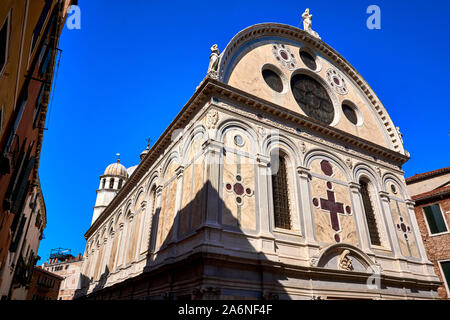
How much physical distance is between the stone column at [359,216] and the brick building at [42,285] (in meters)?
39.6

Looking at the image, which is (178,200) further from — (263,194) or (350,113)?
(350,113)

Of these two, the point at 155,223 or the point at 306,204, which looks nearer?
the point at 306,204

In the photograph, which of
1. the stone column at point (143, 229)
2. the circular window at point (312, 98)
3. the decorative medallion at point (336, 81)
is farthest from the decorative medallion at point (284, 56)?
the stone column at point (143, 229)

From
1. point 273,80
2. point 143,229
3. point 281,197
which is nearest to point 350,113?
point 273,80

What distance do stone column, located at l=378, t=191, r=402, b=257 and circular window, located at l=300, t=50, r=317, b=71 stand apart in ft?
26.8

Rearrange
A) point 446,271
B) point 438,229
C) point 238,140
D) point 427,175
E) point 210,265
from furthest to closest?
point 427,175
point 438,229
point 446,271
point 238,140
point 210,265

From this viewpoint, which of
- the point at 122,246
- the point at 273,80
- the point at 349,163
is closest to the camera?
the point at 349,163

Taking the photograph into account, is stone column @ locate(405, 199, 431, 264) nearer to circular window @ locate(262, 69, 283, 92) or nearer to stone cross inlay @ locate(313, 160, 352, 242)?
stone cross inlay @ locate(313, 160, 352, 242)

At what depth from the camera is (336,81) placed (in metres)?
18.7

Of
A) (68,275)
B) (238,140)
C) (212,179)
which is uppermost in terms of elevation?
(68,275)

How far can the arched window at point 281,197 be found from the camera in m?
12.0

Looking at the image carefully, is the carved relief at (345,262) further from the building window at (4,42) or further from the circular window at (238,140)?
the building window at (4,42)

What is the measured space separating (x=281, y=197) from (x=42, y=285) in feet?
134

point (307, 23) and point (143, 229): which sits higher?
point (307, 23)
